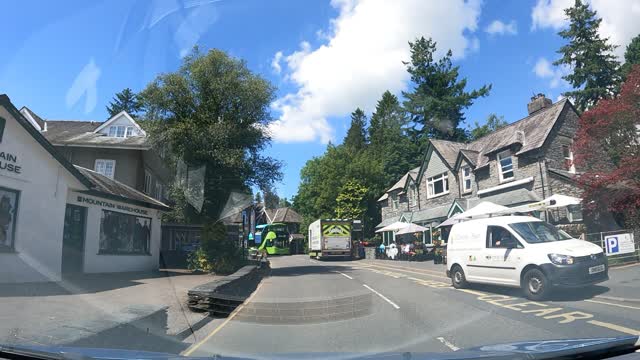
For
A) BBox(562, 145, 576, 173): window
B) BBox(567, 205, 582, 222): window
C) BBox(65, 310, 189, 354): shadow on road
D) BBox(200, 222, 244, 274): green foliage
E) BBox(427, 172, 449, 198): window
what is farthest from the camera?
BBox(427, 172, 449, 198): window

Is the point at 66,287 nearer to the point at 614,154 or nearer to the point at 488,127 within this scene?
the point at 614,154

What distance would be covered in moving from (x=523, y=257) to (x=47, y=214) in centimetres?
1368

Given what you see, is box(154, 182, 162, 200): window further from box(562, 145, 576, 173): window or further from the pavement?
box(562, 145, 576, 173): window

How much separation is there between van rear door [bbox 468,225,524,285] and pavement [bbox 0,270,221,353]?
7.11 meters

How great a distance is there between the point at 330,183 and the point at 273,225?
26.8 feet

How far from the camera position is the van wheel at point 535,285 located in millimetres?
10484

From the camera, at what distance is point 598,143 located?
20266 mm

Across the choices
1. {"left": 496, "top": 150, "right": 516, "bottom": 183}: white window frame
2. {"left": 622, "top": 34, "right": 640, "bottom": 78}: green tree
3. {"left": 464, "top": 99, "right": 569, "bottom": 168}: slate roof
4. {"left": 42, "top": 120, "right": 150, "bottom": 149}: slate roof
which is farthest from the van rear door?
{"left": 622, "top": 34, "right": 640, "bottom": 78}: green tree

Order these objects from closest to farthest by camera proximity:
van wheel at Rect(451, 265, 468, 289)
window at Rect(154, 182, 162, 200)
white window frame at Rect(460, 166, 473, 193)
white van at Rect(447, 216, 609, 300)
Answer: white van at Rect(447, 216, 609, 300)
van wheel at Rect(451, 265, 468, 289)
white window frame at Rect(460, 166, 473, 193)
window at Rect(154, 182, 162, 200)

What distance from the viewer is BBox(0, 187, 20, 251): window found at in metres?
13.1

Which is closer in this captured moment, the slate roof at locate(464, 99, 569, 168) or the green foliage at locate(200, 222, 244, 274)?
the green foliage at locate(200, 222, 244, 274)

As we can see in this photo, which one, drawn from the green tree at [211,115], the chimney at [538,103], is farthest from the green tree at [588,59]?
the green tree at [211,115]

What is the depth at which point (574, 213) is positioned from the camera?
23.5 m

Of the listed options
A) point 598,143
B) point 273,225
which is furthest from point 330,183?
point 598,143
